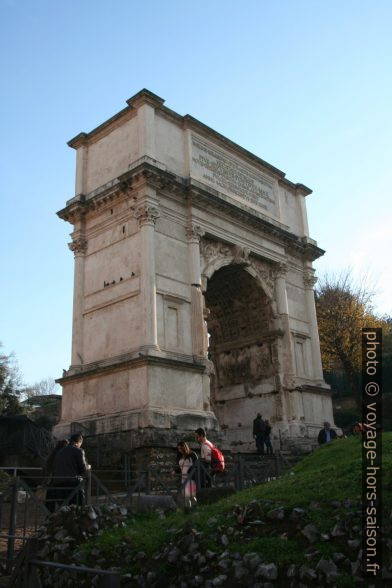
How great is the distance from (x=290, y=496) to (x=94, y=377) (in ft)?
38.9

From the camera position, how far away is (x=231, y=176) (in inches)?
891

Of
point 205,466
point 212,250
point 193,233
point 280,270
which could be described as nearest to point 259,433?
point 212,250

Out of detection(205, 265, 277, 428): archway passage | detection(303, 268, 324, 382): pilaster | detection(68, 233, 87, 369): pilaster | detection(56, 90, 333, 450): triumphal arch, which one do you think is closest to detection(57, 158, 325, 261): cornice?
detection(56, 90, 333, 450): triumphal arch

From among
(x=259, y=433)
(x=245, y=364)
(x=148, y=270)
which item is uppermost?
(x=148, y=270)

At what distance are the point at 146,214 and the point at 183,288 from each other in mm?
2732

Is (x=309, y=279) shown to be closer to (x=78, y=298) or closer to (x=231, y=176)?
(x=231, y=176)

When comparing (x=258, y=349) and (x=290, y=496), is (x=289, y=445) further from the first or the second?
(x=290, y=496)

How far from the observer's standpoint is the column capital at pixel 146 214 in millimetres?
18141

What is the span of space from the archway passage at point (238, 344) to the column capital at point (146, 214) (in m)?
4.56

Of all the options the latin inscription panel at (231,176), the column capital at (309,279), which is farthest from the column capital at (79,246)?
the column capital at (309,279)

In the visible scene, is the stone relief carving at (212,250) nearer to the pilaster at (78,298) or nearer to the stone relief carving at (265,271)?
the stone relief carving at (265,271)

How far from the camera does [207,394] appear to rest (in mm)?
18000

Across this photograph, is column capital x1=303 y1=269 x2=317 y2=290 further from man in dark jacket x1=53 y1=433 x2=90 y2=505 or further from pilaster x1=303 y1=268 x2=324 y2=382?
man in dark jacket x1=53 y1=433 x2=90 y2=505

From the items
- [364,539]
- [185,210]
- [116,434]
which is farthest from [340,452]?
[185,210]
